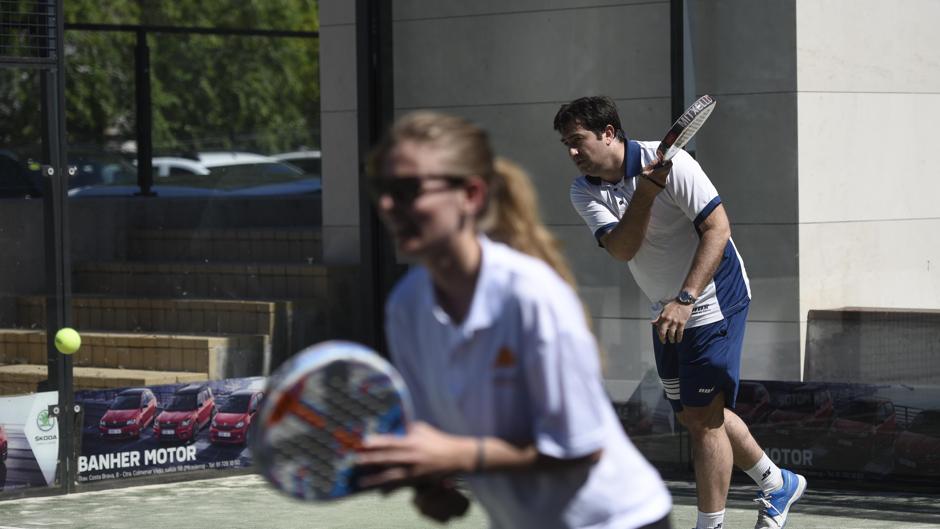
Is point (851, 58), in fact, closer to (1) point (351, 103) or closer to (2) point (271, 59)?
(1) point (351, 103)

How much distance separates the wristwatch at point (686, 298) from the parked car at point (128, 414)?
12.1 ft

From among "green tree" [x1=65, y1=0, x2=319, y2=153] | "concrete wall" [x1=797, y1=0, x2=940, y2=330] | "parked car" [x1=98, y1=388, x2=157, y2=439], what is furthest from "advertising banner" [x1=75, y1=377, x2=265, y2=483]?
"green tree" [x1=65, y1=0, x2=319, y2=153]

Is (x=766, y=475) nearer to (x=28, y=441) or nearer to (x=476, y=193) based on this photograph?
(x=476, y=193)

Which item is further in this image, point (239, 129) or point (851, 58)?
point (239, 129)

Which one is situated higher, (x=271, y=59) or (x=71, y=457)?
(x=271, y=59)

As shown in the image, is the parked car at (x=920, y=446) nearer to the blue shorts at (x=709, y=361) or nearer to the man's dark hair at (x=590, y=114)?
the blue shorts at (x=709, y=361)

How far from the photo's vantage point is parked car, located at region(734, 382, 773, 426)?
758 cm

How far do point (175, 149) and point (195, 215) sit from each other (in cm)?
1038

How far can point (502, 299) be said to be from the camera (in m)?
A: 2.48

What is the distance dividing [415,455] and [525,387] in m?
0.23

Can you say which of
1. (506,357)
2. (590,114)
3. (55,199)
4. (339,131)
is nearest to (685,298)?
(590,114)

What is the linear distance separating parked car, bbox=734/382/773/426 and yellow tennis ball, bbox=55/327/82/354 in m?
3.36

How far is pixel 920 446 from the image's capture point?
23.4 feet

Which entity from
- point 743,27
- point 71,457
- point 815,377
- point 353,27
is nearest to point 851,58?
point 743,27
